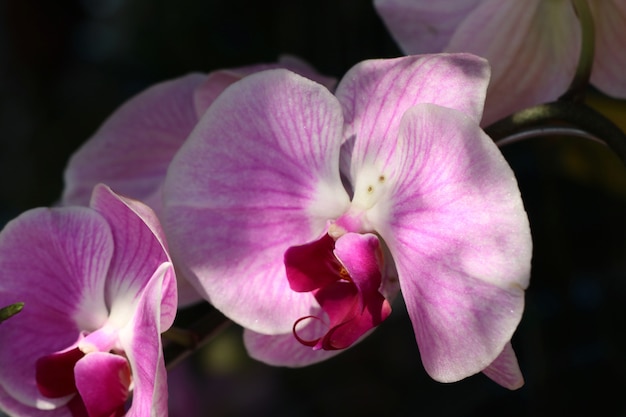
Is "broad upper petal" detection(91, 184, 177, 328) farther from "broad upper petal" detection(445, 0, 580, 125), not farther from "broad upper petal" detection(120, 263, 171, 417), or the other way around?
"broad upper petal" detection(445, 0, 580, 125)

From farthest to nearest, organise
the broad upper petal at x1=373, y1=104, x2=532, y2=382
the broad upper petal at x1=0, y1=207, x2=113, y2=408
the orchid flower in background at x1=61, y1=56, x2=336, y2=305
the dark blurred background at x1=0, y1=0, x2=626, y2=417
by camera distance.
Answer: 1. the dark blurred background at x1=0, y1=0, x2=626, y2=417
2. the orchid flower in background at x1=61, y1=56, x2=336, y2=305
3. the broad upper petal at x1=0, y1=207, x2=113, y2=408
4. the broad upper petal at x1=373, y1=104, x2=532, y2=382

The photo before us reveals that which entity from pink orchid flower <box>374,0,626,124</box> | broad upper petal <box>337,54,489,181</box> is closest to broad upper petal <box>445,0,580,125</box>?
pink orchid flower <box>374,0,626,124</box>

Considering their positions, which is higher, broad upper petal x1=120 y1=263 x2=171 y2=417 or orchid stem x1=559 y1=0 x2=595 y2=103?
orchid stem x1=559 y1=0 x2=595 y2=103

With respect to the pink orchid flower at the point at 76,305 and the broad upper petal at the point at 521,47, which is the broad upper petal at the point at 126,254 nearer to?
the pink orchid flower at the point at 76,305

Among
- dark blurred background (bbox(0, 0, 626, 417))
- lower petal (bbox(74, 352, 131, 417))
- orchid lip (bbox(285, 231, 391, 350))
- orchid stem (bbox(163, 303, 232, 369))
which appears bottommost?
dark blurred background (bbox(0, 0, 626, 417))

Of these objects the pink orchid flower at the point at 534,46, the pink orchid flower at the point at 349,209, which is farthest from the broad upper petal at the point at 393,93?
the pink orchid flower at the point at 534,46

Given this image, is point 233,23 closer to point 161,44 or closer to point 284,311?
point 161,44
